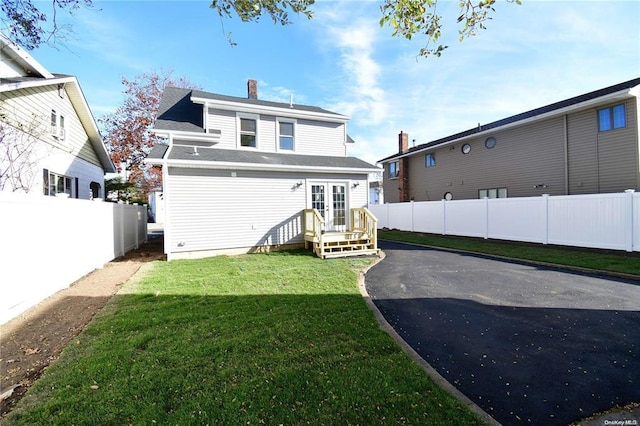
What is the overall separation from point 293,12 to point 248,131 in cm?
894

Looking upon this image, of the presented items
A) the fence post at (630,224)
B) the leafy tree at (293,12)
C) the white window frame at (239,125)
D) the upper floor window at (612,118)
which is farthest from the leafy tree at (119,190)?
the upper floor window at (612,118)

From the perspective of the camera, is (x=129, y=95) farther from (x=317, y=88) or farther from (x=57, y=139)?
(x=317, y=88)

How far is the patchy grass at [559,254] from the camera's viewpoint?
7617 mm

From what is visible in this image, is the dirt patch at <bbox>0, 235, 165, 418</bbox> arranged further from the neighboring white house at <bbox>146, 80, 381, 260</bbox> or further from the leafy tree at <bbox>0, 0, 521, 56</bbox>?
the leafy tree at <bbox>0, 0, 521, 56</bbox>

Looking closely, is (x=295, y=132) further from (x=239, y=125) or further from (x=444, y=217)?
(x=444, y=217)

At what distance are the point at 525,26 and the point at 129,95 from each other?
24130mm

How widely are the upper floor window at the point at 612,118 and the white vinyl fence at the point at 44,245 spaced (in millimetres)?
18204

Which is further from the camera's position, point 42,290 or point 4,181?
point 4,181

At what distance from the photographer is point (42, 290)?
17.2 feet

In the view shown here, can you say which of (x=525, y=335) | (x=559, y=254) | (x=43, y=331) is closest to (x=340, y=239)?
(x=525, y=335)

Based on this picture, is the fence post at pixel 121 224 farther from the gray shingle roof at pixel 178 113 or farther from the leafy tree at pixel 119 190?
the leafy tree at pixel 119 190

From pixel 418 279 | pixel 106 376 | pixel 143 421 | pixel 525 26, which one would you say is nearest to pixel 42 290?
pixel 106 376

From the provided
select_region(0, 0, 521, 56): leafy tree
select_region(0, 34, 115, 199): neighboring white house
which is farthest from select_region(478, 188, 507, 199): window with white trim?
select_region(0, 34, 115, 199): neighboring white house

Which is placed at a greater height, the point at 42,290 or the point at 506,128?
the point at 506,128
